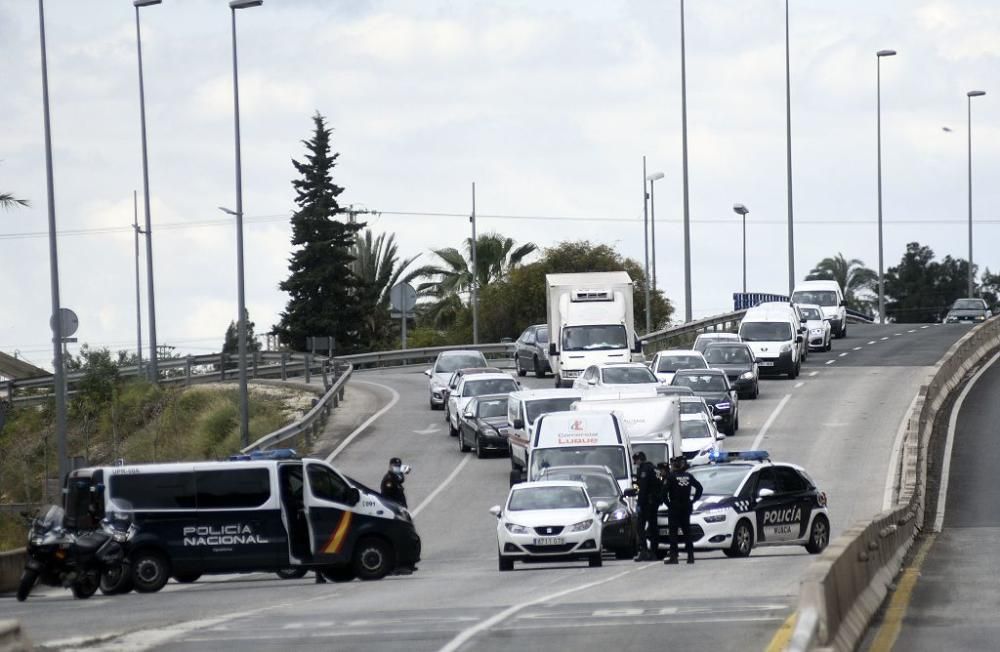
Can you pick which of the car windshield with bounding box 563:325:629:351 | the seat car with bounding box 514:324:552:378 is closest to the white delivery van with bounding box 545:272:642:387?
the car windshield with bounding box 563:325:629:351

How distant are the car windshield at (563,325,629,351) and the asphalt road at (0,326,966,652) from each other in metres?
6.94

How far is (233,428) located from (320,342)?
699cm

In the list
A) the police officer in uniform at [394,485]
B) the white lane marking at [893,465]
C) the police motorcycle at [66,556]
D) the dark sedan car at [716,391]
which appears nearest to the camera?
the police motorcycle at [66,556]

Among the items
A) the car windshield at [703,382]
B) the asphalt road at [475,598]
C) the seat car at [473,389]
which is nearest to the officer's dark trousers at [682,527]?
the asphalt road at [475,598]

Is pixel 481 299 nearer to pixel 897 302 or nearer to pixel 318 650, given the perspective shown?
pixel 897 302

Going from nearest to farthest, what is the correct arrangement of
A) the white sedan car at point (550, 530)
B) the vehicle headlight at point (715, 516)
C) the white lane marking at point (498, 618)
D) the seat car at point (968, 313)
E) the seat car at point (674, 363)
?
the white lane marking at point (498, 618) → the white sedan car at point (550, 530) → the vehicle headlight at point (715, 516) → the seat car at point (674, 363) → the seat car at point (968, 313)

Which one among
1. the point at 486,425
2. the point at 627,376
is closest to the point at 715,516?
the point at 486,425

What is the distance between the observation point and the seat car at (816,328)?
62.5 meters

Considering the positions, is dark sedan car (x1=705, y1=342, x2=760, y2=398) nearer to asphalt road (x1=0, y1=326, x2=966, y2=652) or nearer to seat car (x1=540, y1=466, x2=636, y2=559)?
asphalt road (x1=0, y1=326, x2=966, y2=652)

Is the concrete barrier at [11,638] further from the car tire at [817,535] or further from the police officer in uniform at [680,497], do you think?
the car tire at [817,535]

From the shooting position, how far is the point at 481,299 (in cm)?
8919

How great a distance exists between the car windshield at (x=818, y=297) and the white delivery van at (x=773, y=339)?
44.3ft

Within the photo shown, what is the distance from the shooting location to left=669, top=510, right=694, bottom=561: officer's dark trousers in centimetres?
2305

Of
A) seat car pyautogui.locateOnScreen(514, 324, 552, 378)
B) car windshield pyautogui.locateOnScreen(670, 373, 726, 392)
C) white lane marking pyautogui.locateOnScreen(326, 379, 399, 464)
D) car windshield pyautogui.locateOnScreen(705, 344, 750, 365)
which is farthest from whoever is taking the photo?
seat car pyautogui.locateOnScreen(514, 324, 552, 378)
